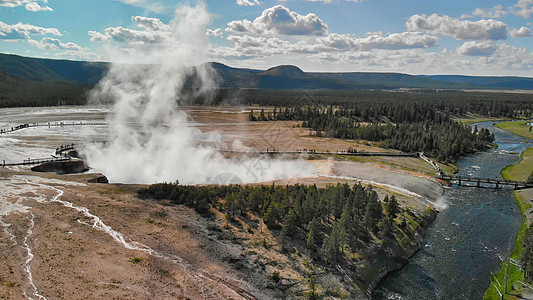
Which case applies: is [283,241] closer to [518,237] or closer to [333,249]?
[333,249]

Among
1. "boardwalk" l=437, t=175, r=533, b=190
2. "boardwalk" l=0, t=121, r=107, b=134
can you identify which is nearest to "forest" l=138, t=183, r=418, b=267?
"boardwalk" l=437, t=175, r=533, b=190

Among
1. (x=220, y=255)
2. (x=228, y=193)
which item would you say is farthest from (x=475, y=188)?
(x=220, y=255)

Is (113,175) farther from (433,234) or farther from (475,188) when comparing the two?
(475,188)

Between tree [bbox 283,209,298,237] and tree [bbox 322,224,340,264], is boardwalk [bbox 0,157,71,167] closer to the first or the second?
tree [bbox 283,209,298,237]

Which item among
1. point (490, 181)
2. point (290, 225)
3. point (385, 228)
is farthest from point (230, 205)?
point (490, 181)

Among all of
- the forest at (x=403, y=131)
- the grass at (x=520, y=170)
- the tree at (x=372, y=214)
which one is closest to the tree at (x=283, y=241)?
the tree at (x=372, y=214)
